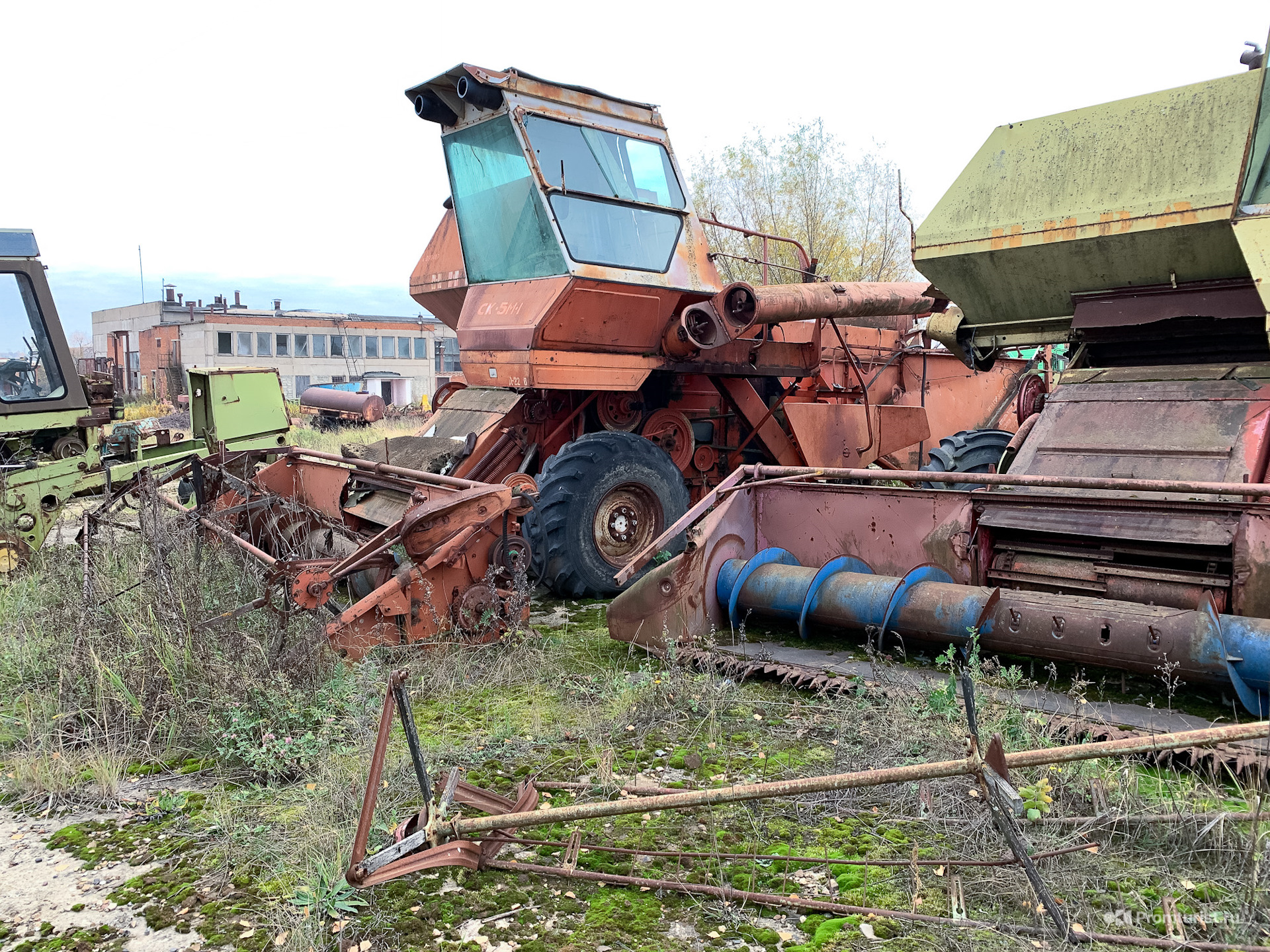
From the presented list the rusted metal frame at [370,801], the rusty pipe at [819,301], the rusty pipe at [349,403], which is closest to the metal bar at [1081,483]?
the rusty pipe at [819,301]

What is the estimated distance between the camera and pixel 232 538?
5059 millimetres

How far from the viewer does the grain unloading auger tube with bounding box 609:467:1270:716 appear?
3406 millimetres

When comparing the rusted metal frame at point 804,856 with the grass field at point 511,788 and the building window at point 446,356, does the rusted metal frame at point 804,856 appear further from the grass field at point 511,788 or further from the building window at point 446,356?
the building window at point 446,356

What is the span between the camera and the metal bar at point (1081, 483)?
350 cm

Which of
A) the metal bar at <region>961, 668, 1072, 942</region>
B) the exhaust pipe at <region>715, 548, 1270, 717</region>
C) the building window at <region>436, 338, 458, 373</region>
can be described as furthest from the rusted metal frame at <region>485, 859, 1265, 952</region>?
the building window at <region>436, 338, 458, 373</region>

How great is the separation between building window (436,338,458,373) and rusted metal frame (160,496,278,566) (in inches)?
1738

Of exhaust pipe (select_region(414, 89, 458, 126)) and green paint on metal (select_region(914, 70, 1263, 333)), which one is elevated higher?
exhaust pipe (select_region(414, 89, 458, 126))

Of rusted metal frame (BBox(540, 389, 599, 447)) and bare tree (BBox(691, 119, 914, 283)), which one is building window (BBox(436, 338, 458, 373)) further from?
rusted metal frame (BBox(540, 389, 599, 447))

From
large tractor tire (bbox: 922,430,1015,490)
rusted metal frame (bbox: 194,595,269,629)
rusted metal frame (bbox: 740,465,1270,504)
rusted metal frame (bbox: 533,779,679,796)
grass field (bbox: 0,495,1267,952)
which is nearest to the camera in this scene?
grass field (bbox: 0,495,1267,952)

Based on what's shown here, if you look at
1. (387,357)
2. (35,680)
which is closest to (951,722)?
(35,680)

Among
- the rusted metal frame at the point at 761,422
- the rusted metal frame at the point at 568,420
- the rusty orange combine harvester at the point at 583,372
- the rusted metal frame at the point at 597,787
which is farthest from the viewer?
the rusted metal frame at the point at 761,422

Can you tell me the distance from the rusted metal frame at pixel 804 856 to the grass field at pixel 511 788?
3 cm

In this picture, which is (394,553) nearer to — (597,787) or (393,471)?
(393,471)

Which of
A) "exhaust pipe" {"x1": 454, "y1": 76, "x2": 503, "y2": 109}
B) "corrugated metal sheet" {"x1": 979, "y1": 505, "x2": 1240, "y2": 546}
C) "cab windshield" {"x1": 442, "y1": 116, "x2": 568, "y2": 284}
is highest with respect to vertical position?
"exhaust pipe" {"x1": 454, "y1": 76, "x2": 503, "y2": 109}
